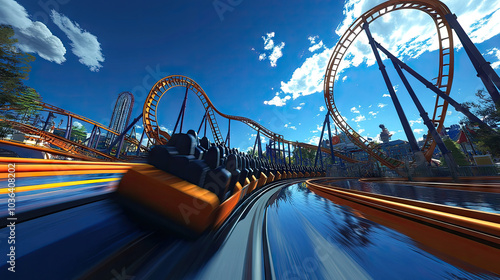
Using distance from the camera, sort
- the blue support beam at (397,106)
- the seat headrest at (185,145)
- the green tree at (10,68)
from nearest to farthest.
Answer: the seat headrest at (185,145), the green tree at (10,68), the blue support beam at (397,106)

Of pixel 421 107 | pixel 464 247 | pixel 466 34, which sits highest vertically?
pixel 466 34

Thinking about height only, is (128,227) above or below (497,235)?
below

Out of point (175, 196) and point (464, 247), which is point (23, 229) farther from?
point (464, 247)

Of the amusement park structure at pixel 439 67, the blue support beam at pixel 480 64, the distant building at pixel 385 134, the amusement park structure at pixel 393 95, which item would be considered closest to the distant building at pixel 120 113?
the amusement park structure at pixel 393 95

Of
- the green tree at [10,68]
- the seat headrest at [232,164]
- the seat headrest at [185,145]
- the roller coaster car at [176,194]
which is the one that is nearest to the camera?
the roller coaster car at [176,194]

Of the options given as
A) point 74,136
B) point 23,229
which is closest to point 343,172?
point 23,229

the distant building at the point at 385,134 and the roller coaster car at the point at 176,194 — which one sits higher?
the distant building at the point at 385,134

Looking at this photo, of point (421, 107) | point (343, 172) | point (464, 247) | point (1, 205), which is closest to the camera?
point (1, 205)

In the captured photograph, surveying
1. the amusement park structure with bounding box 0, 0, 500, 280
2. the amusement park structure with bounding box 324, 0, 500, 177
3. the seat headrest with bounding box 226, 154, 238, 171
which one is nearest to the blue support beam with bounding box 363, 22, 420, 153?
the amusement park structure with bounding box 324, 0, 500, 177

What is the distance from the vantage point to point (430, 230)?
2.77 feet

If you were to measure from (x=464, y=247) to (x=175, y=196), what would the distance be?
1324 mm

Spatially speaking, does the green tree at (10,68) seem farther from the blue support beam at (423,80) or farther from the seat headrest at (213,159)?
the blue support beam at (423,80)

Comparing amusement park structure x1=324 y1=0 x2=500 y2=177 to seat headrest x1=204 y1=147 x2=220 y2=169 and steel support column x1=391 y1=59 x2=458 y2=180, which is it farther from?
seat headrest x1=204 y1=147 x2=220 y2=169
